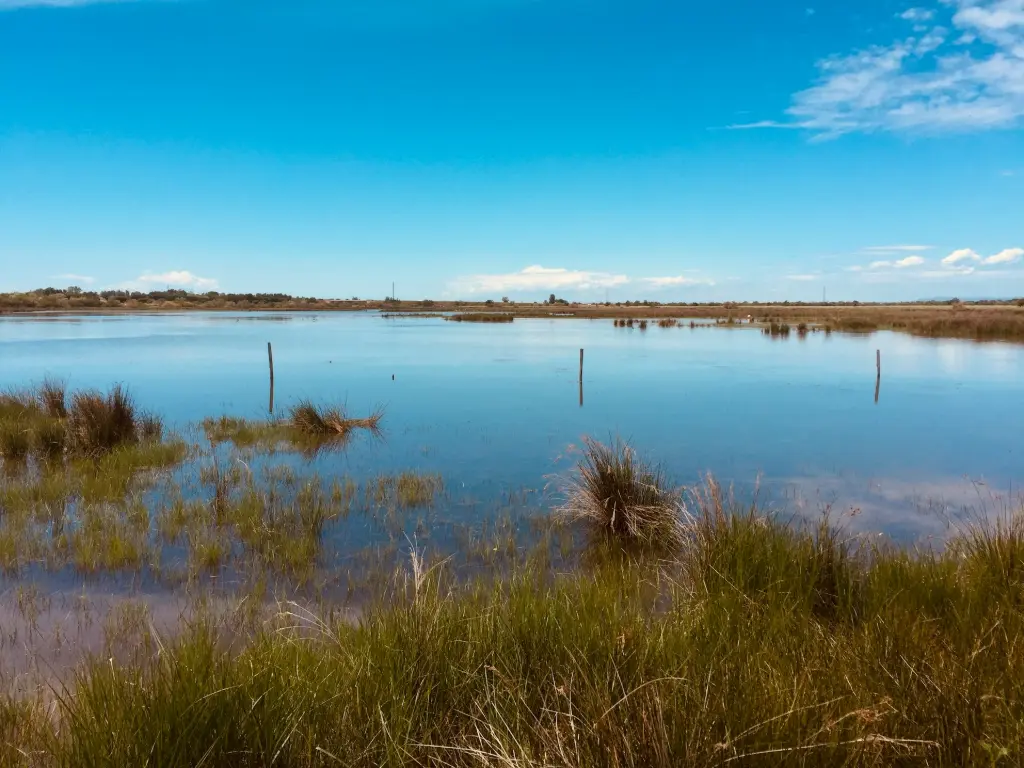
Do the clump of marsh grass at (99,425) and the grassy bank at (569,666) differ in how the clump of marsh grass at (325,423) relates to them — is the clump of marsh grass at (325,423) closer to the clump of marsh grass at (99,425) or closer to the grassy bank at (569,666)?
the clump of marsh grass at (99,425)

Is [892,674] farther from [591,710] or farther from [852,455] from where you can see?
[852,455]

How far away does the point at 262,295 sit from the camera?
159 meters

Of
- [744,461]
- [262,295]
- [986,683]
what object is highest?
[262,295]

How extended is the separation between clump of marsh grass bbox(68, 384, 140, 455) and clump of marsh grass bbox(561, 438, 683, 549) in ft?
33.1

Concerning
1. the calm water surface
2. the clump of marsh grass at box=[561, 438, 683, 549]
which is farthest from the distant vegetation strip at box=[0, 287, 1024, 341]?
the clump of marsh grass at box=[561, 438, 683, 549]

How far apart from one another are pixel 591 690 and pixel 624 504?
18.8 feet

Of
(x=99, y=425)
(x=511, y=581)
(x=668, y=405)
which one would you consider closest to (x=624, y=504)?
(x=511, y=581)

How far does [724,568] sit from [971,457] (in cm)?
1096

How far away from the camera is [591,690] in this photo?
305cm

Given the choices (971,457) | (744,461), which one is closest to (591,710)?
(744,461)

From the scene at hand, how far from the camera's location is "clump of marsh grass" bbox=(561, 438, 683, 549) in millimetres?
8259

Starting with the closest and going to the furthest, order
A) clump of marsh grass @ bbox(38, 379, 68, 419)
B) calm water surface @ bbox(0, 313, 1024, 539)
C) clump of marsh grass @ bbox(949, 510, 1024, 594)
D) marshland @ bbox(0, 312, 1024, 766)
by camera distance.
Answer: marshland @ bbox(0, 312, 1024, 766) → clump of marsh grass @ bbox(949, 510, 1024, 594) → calm water surface @ bbox(0, 313, 1024, 539) → clump of marsh grass @ bbox(38, 379, 68, 419)

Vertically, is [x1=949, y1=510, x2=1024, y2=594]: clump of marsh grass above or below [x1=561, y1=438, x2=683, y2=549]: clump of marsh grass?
above

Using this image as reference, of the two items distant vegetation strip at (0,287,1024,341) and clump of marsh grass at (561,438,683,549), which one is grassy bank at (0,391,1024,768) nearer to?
clump of marsh grass at (561,438,683,549)
